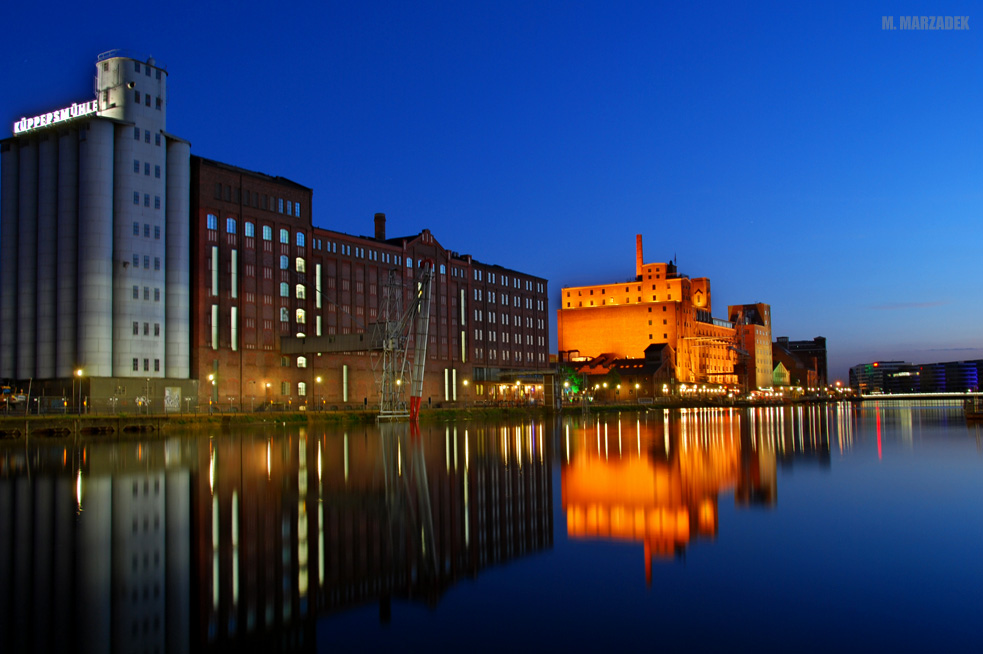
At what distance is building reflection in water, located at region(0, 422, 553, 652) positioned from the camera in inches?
381

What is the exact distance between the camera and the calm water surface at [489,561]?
30.7 ft

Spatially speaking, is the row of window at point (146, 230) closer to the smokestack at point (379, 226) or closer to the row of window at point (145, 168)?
the row of window at point (145, 168)

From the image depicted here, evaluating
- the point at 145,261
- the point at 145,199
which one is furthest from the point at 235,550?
the point at 145,199

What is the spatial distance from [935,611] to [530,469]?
18.9 metres

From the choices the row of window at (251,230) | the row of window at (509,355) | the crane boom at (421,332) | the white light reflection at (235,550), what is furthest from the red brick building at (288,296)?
the white light reflection at (235,550)

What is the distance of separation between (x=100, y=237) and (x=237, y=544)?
66700mm

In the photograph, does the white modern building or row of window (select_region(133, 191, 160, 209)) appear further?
row of window (select_region(133, 191, 160, 209))

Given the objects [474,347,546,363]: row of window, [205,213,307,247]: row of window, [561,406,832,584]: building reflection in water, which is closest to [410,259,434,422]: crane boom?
[205,213,307,247]: row of window

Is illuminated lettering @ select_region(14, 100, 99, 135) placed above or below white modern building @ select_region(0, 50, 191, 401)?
above

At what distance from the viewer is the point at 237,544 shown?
1414cm

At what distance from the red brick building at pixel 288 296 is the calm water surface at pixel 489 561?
57.5 m

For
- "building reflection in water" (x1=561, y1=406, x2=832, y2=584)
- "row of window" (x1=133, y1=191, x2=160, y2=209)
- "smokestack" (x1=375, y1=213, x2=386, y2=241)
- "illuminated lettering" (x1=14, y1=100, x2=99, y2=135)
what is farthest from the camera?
"smokestack" (x1=375, y1=213, x2=386, y2=241)

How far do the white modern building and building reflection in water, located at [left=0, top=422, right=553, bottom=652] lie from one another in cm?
4737

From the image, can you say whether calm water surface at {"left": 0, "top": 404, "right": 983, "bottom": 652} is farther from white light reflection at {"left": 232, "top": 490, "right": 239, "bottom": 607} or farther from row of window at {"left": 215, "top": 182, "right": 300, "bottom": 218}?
row of window at {"left": 215, "top": 182, "right": 300, "bottom": 218}
